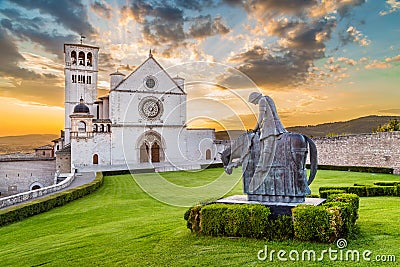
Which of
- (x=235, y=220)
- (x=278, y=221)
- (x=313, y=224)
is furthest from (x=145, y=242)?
(x=313, y=224)

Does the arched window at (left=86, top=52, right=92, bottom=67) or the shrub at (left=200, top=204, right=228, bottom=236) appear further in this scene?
the arched window at (left=86, top=52, right=92, bottom=67)

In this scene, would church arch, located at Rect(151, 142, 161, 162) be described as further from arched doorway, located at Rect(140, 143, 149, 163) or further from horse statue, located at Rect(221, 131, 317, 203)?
horse statue, located at Rect(221, 131, 317, 203)

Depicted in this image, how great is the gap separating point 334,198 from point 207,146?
135ft

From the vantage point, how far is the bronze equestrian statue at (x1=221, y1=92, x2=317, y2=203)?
830 centimetres

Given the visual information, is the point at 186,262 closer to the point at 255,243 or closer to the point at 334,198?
the point at 255,243

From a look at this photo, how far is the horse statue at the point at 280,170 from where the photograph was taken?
829 centimetres

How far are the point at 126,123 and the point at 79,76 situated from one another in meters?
13.1

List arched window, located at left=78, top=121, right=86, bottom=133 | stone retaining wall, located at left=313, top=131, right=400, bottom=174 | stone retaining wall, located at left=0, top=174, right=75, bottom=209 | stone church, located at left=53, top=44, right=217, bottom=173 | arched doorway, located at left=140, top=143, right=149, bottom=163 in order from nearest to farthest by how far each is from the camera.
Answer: stone retaining wall, located at left=0, top=174, right=75, bottom=209 → stone retaining wall, located at left=313, top=131, right=400, bottom=174 → stone church, located at left=53, top=44, right=217, bottom=173 → arched window, located at left=78, top=121, right=86, bottom=133 → arched doorway, located at left=140, top=143, right=149, bottom=163

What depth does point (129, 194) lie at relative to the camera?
19.6 metres

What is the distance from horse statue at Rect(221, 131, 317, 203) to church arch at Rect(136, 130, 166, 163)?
123 ft

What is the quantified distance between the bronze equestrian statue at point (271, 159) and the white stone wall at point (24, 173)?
37458 mm

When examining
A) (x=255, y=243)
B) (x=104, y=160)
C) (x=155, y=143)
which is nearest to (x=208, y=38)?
(x=255, y=243)

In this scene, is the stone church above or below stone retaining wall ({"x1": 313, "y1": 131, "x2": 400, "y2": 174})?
above

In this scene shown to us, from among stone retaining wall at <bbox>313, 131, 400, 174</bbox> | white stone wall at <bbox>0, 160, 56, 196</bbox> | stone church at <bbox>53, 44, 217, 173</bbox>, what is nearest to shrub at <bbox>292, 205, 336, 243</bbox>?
stone retaining wall at <bbox>313, 131, 400, 174</bbox>
